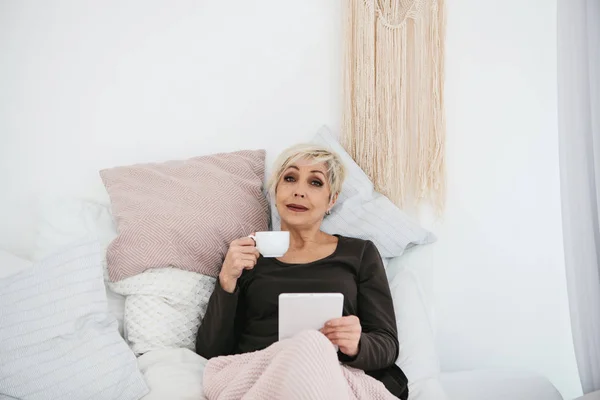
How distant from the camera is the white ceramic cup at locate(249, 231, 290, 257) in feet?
4.86

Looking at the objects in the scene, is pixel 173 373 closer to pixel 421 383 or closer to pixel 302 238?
pixel 302 238

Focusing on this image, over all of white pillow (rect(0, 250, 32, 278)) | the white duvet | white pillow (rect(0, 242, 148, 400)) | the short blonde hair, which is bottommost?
the white duvet

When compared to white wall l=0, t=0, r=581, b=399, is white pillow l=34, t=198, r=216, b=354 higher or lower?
lower

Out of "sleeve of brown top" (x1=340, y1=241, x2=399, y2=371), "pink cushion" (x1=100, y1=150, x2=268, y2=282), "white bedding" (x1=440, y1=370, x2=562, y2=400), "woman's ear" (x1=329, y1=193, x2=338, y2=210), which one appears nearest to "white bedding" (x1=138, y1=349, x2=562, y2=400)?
"white bedding" (x1=440, y1=370, x2=562, y2=400)

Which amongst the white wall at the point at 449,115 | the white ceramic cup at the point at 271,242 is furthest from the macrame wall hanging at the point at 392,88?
the white ceramic cup at the point at 271,242

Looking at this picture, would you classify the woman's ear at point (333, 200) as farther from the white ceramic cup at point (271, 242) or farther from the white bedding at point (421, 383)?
the white bedding at point (421, 383)

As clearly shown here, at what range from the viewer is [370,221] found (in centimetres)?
194

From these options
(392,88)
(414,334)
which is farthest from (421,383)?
(392,88)

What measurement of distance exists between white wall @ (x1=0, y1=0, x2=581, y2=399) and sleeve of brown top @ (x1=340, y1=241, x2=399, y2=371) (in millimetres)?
542

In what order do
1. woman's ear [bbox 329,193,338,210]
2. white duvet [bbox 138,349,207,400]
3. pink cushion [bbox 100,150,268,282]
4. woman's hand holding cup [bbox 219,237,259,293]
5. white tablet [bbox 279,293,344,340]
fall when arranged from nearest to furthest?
white tablet [bbox 279,293,344,340] → white duvet [bbox 138,349,207,400] → woman's hand holding cup [bbox 219,237,259,293] → pink cushion [bbox 100,150,268,282] → woman's ear [bbox 329,193,338,210]

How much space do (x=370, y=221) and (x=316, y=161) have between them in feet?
0.93

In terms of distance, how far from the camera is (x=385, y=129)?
2.11 m

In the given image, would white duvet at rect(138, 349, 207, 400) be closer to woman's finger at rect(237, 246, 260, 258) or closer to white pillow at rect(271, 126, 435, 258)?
woman's finger at rect(237, 246, 260, 258)

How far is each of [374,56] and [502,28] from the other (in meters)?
0.46
